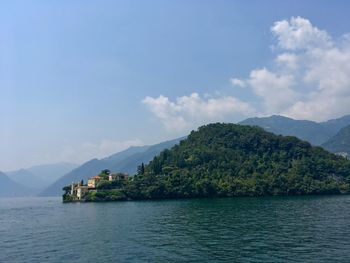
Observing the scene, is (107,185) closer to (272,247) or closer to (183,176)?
(183,176)

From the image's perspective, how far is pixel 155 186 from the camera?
18350 cm

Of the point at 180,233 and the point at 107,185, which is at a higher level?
the point at 107,185

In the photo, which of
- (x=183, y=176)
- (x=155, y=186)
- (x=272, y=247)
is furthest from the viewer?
(x=183, y=176)

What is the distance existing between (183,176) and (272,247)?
145 metres

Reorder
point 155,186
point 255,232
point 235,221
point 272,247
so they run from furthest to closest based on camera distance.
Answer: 1. point 155,186
2. point 235,221
3. point 255,232
4. point 272,247

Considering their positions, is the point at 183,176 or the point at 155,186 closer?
the point at 155,186

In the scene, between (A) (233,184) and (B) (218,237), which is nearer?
(B) (218,237)

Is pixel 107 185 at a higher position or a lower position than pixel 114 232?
higher

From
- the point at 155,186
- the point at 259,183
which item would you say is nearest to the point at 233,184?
the point at 259,183

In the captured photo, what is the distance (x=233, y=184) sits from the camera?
195000mm

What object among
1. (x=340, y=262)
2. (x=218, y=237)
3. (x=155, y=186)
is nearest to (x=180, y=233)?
(x=218, y=237)

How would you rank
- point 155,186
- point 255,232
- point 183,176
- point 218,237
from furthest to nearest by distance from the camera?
point 183,176, point 155,186, point 255,232, point 218,237

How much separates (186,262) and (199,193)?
144912 mm

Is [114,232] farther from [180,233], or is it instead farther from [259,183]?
[259,183]
